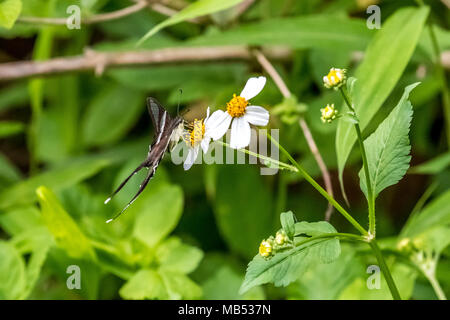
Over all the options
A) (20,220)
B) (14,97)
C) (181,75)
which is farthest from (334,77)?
(14,97)

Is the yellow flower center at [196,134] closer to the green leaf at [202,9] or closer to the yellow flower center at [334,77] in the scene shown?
the yellow flower center at [334,77]

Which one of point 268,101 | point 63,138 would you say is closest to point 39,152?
point 63,138

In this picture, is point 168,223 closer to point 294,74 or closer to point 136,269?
point 136,269

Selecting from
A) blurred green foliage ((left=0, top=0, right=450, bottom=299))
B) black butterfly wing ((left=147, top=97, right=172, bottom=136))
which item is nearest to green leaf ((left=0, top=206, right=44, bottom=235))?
blurred green foliage ((left=0, top=0, right=450, bottom=299))

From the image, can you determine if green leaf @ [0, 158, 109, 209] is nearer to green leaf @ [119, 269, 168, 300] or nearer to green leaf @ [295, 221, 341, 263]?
green leaf @ [119, 269, 168, 300]

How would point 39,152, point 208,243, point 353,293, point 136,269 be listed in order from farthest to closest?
point 39,152, point 208,243, point 136,269, point 353,293
